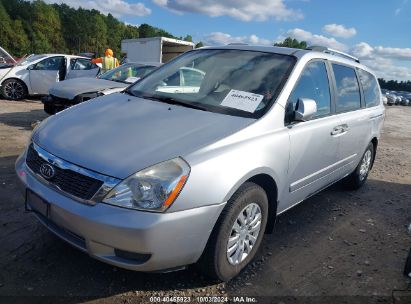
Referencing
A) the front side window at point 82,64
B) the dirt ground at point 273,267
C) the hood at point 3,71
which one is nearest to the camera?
the dirt ground at point 273,267

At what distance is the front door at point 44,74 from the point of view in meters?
11.4

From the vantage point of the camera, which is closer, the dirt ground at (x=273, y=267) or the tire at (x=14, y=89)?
the dirt ground at (x=273, y=267)

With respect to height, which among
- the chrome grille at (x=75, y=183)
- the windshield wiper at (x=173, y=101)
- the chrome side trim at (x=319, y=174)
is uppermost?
the windshield wiper at (x=173, y=101)

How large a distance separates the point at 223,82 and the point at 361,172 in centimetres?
293

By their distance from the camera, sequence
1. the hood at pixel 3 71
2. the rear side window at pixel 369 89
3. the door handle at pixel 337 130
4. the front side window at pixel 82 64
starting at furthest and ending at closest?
the front side window at pixel 82 64 → the hood at pixel 3 71 → the rear side window at pixel 369 89 → the door handle at pixel 337 130

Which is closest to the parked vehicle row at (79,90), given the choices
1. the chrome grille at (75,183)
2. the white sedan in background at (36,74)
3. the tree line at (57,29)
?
the white sedan in background at (36,74)

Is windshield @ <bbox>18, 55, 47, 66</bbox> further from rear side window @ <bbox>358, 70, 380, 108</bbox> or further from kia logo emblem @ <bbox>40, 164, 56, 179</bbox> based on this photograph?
kia logo emblem @ <bbox>40, 164, 56, 179</bbox>

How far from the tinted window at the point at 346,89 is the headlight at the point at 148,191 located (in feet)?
7.86

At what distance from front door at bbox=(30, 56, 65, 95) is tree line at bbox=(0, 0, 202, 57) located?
5187 centimetres

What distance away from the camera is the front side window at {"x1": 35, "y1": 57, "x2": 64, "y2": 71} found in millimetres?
11430

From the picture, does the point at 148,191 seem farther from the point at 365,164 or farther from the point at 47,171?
the point at 365,164

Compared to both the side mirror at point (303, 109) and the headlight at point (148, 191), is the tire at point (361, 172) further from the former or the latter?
the headlight at point (148, 191)

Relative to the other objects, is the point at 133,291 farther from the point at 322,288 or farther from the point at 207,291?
the point at 322,288

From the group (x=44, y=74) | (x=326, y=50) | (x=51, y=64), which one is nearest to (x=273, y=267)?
(x=326, y=50)
